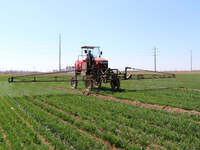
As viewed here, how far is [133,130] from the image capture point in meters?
5.35

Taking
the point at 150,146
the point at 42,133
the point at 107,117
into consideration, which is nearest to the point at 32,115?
the point at 42,133

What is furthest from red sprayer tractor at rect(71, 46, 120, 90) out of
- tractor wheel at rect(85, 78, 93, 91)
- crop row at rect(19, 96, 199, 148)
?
crop row at rect(19, 96, 199, 148)

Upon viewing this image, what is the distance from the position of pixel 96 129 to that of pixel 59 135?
1.06 meters

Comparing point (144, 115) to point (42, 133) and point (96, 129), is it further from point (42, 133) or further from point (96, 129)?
point (42, 133)

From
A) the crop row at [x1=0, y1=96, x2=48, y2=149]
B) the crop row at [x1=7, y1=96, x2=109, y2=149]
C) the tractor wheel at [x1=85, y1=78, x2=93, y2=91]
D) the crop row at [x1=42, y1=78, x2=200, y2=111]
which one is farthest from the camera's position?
the tractor wheel at [x1=85, y1=78, x2=93, y2=91]

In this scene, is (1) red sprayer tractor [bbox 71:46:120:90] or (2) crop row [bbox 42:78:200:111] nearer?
(2) crop row [bbox 42:78:200:111]

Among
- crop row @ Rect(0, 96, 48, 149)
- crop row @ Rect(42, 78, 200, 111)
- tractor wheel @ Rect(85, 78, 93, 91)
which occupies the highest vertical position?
tractor wheel @ Rect(85, 78, 93, 91)

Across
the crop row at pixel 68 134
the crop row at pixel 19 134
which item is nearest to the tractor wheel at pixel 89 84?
the crop row at pixel 68 134

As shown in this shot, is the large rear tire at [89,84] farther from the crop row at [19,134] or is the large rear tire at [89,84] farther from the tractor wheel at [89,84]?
the crop row at [19,134]

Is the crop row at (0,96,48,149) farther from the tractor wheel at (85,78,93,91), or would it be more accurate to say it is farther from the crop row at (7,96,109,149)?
the tractor wheel at (85,78,93,91)

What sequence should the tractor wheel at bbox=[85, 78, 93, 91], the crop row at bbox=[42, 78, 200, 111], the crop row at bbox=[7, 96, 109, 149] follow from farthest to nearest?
the tractor wheel at bbox=[85, 78, 93, 91], the crop row at bbox=[42, 78, 200, 111], the crop row at bbox=[7, 96, 109, 149]

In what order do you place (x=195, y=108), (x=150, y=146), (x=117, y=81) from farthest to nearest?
(x=117, y=81), (x=195, y=108), (x=150, y=146)

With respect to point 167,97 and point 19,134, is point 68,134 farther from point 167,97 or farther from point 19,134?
point 167,97

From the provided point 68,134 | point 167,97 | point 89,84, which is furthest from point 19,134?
point 89,84
